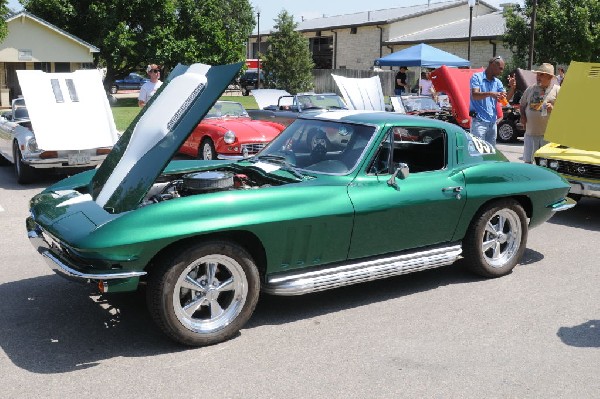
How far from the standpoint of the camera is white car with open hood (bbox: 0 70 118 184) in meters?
9.61

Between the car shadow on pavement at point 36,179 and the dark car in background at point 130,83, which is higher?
the dark car in background at point 130,83

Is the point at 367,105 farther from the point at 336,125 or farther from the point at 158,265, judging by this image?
the point at 158,265

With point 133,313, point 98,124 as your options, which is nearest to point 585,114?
point 133,313

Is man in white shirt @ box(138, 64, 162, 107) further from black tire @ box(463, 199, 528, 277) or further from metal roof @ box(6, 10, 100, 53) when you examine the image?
metal roof @ box(6, 10, 100, 53)

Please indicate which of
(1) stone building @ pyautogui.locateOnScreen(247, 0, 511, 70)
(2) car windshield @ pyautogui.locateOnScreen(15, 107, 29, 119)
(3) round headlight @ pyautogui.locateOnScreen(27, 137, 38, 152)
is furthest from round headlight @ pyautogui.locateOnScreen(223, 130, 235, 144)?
(1) stone building @ pyautogui.locateOnScreen(247, 0, 511, 70)

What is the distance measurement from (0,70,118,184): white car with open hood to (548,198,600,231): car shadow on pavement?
20.5 ft

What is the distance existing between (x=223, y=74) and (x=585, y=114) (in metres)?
5.37

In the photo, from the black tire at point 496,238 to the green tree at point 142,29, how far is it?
28913 mm

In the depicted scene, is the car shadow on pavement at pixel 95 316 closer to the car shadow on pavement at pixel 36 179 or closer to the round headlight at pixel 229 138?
the car shadow on pavement at pixel 36 179

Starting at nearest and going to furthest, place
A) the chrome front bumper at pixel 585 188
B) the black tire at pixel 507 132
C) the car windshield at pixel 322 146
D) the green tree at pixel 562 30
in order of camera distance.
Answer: the car windshield at pixel 322 146 → the chrome front bumper at pixel 585 188 → the black tire at pixel 507 132 → the green tree at pixel 562 30

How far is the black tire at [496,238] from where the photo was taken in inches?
214

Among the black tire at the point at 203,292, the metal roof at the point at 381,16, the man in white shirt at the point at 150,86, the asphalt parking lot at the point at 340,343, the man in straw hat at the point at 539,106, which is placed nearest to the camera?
the asphalt parking lot at the point at 340,343

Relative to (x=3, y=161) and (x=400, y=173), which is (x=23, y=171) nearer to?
(x=3, y=161)

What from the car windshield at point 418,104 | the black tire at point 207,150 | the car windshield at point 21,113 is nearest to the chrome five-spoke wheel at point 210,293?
the black tire at point 207,150
